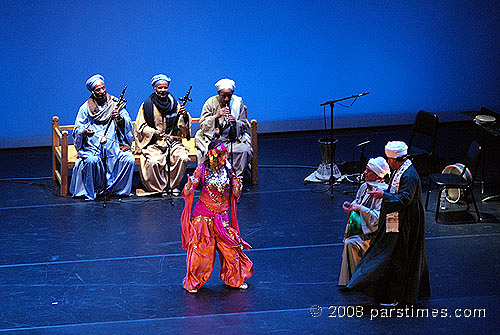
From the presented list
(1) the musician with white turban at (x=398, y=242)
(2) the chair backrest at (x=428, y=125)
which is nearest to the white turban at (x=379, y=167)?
(1) the musician with white turban at (x=398, y=242)

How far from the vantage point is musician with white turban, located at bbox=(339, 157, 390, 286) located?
6359 millimetres

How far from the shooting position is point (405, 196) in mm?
6027

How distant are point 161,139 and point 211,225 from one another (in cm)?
339

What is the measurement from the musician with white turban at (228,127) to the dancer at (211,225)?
2983 millimetres

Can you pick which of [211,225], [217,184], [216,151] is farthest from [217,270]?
[216,151]

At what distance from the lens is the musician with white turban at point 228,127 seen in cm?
960

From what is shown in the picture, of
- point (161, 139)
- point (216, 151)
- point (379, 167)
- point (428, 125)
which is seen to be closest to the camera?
point (379, 167)

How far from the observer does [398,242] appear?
241 inches

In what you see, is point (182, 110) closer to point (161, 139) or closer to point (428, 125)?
point (161, 139)

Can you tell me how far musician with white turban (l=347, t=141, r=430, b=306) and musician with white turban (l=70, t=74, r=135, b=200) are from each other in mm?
4091

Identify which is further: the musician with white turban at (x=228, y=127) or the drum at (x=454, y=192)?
the musician with white turban at (x=228, y=127)

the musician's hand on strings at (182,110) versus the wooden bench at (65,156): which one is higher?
the musician's hand on strings at (182,110)

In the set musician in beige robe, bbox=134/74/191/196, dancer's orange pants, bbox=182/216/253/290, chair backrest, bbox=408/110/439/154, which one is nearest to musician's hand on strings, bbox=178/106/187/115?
musician in beige robe, bbox=134/74/191/196

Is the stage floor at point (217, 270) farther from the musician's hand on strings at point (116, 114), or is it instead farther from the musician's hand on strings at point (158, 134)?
the musician's hand on strings at point (116, 114)
